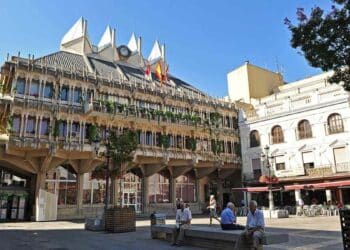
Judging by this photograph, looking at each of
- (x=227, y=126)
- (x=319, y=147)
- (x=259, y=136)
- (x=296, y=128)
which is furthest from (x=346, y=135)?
(x=227, y=126)

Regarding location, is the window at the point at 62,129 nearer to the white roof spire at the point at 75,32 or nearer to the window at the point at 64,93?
the window at the point at 64,93

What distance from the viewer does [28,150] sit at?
2852 cm

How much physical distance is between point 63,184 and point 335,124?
26.4 meters

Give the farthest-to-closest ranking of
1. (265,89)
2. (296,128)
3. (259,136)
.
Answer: (265,89) → (259,136) → (296,128)

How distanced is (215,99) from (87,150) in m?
18.1

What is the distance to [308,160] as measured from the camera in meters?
34.4

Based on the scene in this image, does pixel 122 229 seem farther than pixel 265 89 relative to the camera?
No

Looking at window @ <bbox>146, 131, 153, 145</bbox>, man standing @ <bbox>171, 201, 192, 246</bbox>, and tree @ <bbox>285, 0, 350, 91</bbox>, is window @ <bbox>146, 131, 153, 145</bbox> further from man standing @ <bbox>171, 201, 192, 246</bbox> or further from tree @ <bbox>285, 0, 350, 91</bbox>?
tree @ <bbox>285, 0, 350, 91</bbox>

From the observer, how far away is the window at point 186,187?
1585 inches

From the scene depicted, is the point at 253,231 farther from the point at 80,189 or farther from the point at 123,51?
the point at 123,51

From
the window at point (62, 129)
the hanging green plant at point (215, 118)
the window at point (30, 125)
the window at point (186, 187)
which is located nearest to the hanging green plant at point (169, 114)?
the hanging green plant at point (215, 118)

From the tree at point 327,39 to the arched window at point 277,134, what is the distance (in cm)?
3051

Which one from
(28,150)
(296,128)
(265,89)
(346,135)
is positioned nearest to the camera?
(28,150)

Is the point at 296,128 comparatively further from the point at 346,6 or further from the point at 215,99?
the point at 346,6
